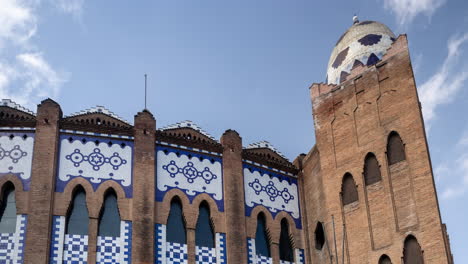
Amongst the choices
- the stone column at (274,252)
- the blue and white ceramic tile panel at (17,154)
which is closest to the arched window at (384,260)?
the stone column at (274,252)

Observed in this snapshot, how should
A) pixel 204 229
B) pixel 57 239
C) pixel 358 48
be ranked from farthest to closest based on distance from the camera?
pixel 358 48 < pixel 204 229 < pixel 57 239

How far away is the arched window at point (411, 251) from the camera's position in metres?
16.8

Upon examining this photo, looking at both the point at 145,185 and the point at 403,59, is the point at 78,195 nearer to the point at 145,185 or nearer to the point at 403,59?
the point at 145,185

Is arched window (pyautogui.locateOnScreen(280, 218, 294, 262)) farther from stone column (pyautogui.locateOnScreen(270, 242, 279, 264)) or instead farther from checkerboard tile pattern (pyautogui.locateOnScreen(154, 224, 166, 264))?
checkerboard tile pattern (pyautogui.locateOnScreen(154, 224, 166, 264))

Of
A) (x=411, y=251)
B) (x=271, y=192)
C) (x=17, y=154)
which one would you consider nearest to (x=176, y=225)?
(x=271, y=192)

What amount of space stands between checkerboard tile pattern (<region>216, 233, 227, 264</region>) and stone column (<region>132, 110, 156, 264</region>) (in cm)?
181

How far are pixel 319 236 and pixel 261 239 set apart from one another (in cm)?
166

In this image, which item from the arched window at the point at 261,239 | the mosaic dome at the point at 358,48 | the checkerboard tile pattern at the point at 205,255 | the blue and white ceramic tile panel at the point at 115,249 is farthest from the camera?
the mosaic dome at the point at 358,48

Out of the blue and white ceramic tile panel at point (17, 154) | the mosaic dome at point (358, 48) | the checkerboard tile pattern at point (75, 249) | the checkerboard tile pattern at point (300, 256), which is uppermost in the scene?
the mosaic dome at point (358, 48)

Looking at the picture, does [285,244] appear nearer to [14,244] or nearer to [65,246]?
[65,246]

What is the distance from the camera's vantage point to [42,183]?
16844mm

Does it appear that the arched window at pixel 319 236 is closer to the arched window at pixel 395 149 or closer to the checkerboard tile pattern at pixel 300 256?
the checkerboard tile pattern at pixel 300 256

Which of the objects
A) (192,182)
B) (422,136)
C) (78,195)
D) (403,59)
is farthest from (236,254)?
(403,59)

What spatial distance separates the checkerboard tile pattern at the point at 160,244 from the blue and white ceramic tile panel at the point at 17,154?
315 centimetres
